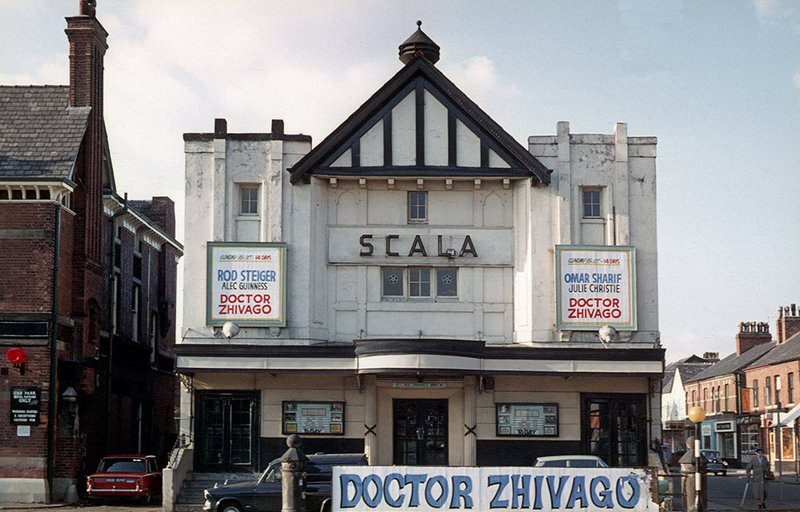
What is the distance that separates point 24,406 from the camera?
3341 centimetres

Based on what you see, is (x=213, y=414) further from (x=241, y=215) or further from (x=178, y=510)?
(x=241, y=215)

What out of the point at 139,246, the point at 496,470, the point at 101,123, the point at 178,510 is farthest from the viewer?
the point at 139,246

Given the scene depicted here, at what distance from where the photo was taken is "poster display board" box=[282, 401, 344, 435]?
112 feet

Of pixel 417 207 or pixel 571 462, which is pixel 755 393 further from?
pixel 571 462

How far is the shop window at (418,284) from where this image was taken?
35.6 meters

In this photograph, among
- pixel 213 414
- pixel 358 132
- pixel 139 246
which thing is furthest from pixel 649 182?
pixel 139 246

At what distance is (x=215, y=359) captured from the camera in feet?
109

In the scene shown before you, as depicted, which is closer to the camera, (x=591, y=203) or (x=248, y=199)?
(x=248, y=199)

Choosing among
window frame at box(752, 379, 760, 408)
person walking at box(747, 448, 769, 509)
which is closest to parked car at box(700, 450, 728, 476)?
window frame at box(752, 379, 760, 408)

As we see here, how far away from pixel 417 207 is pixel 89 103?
38.1ft

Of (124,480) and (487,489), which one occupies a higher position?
(487,489)

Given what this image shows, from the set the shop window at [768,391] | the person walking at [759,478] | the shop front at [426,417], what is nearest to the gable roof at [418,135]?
the shop front at [426,417]

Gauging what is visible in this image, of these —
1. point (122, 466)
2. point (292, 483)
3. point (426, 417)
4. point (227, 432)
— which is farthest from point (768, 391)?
point (292, 483)

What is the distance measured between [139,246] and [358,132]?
1521 cm
